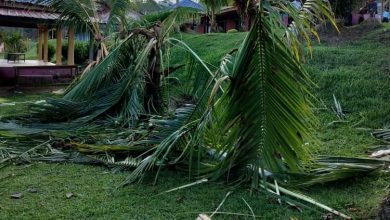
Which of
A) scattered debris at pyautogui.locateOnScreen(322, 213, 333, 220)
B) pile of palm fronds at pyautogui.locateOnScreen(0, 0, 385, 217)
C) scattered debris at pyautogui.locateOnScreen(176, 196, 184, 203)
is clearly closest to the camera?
scattered debris at pyautogui.locateOnScreen(322, 213, 333, 220)

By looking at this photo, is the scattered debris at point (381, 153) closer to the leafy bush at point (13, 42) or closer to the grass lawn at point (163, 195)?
the grass lawn at point (163, 195)

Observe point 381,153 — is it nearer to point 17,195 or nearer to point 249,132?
Answer: point 249,132

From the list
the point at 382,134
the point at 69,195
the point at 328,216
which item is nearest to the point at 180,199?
the point at 69,195

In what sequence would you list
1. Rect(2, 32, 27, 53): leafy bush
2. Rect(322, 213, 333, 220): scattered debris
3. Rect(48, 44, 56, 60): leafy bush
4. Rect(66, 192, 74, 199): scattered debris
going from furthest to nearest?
1. Rect(2, 32, 27, 53): leafy bush
2. Rect(48, 44, 56, 60): leafy bush
3. Rect(66, 192, 74, 199): scattered debris
4. Rect(322, 213, 333, 220): scattered debris

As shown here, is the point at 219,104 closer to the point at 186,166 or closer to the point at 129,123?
the point at 186,166

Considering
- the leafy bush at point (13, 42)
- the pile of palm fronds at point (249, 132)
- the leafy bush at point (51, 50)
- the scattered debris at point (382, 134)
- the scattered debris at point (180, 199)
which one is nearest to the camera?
the pile of palm fronds at point (249, 132)

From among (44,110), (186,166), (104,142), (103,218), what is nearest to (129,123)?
(104,142)

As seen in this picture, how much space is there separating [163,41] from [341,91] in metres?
3.14

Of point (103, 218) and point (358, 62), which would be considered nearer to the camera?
point (103, 218)

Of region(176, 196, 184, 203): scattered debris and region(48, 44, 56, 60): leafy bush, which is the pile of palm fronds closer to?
region(176, 196, 184, 203): scattered debris

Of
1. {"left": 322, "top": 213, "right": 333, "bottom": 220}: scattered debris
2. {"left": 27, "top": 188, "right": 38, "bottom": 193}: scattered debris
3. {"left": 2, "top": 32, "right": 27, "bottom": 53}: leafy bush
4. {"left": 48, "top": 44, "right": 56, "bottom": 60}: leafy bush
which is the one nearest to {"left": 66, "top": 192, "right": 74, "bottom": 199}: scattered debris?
{"left": 27, "top": 188, "right": 38, "bottom": 193}: scattered debris

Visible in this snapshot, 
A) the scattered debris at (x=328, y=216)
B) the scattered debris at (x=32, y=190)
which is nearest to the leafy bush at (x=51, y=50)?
the scattered debris at (x=32, y=190)

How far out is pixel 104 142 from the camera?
17.7ft

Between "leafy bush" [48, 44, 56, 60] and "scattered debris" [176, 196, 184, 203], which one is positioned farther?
"leafy bush" [48, 44, 56, 60]
